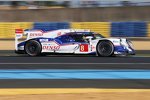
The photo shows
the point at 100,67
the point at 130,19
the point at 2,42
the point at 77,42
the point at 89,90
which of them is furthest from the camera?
the point at 130,19

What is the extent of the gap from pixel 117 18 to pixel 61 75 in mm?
23212

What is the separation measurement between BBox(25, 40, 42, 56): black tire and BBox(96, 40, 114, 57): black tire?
2327 millimetres

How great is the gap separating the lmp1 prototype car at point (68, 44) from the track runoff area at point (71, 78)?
2.81m

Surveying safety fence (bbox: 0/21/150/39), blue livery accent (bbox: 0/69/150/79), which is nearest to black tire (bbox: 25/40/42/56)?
blue livery accent (bbox: 0/69/150/79)

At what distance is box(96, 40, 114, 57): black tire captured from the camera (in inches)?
723

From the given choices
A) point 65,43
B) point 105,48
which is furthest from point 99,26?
point 105,48

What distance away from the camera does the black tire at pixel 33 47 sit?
19.0 meters

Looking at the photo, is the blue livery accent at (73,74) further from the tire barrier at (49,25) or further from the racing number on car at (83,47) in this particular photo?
the tire barrier at (49,25)

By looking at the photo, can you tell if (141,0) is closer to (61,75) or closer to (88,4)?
(88,4)

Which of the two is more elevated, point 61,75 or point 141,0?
point 141,0

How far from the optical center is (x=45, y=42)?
62.5ft

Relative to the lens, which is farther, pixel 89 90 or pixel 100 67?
pixel 100 67

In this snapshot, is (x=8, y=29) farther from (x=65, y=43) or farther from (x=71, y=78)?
(x=71, y=78)

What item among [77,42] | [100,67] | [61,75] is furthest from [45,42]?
[61,75]
